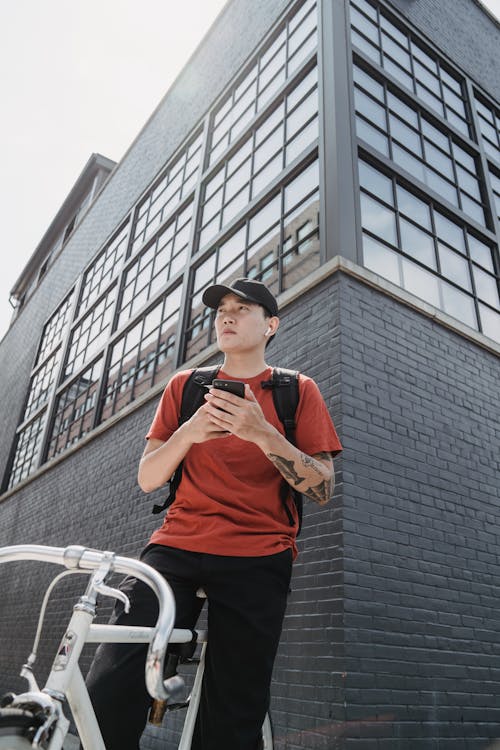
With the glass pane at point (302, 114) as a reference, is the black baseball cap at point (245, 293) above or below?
below

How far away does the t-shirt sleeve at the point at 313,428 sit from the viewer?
189 cm

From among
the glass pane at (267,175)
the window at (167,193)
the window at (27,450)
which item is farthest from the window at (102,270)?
the glass pane at (267,175)

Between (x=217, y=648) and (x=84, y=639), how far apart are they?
1.85 feet

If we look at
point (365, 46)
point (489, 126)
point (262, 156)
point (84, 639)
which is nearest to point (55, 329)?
point (262, 156)

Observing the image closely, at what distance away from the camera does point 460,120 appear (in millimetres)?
8812

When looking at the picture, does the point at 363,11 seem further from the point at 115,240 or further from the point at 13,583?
the point at 13,583

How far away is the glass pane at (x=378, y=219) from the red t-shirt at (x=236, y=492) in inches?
183

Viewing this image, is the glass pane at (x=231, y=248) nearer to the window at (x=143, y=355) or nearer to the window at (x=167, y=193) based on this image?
the window at (x=143, y=355)

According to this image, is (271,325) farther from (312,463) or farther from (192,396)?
(312,463)

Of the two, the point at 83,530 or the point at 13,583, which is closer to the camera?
the point at 83,530

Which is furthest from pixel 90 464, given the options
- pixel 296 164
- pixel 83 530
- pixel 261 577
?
pixel 261 577

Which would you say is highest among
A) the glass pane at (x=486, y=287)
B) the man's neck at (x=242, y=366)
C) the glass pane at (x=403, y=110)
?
the glass pane at (x=403, y=110)

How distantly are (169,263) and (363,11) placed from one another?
537 cm

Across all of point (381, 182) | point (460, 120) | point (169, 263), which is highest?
point (460, 120)
